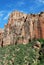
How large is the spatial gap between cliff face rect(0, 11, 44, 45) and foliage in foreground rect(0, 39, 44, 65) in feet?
17.6

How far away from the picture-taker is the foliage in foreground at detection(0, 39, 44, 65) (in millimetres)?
102875

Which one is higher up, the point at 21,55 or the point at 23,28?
the point at 23,28

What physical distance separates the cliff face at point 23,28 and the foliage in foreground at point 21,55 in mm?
5367

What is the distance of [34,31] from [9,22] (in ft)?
44.4

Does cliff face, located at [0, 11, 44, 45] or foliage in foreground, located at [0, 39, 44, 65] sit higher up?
cliff face, located at [0, 11, 44, 45]

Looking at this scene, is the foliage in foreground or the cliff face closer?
the foliage in foreground

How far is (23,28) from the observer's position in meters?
117

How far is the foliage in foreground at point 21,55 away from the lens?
338ft

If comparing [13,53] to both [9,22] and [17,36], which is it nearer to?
[17,36]

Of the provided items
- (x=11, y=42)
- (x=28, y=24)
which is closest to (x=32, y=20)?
(x=28, y=24)

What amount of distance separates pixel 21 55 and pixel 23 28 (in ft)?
46.5

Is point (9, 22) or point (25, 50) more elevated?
point (9, 22)

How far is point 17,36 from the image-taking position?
11675cm

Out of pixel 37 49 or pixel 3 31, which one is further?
pixel 3 31
